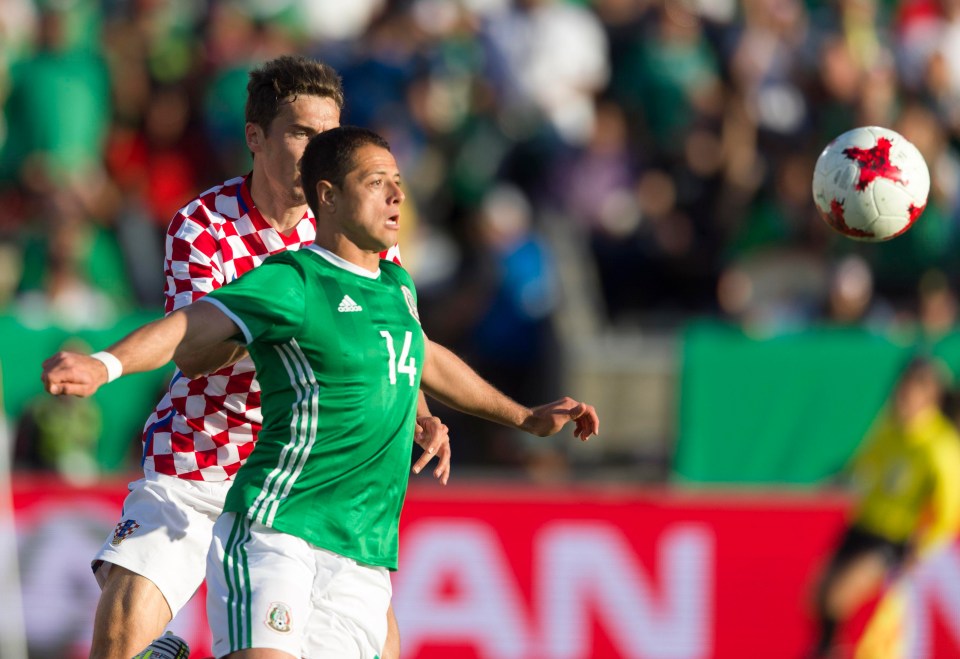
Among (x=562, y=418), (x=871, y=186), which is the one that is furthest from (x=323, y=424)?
(x=871, y=186)

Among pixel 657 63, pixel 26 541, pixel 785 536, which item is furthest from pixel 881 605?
pixel 26 541

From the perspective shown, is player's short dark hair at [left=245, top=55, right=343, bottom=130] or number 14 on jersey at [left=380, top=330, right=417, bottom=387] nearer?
number 14 on jersey at [left=380, top=330, right=417, bottom=387]

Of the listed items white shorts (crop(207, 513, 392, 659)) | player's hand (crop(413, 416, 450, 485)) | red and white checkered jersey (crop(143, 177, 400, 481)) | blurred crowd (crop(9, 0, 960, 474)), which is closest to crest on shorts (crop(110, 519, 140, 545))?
red and white checkered jersey (crop(143, 177, 400, 481))

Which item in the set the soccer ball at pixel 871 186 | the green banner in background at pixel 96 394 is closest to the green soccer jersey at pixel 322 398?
the soccer ball at pixel 871 186

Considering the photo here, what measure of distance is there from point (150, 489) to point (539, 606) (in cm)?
571

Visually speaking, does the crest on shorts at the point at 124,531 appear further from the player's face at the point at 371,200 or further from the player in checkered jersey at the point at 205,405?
the player's face at the point at 371,200

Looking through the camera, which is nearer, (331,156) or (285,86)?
(331,156)

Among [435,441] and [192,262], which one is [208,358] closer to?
[192,262]

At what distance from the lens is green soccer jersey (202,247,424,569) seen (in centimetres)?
524

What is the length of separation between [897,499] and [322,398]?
25.0ft

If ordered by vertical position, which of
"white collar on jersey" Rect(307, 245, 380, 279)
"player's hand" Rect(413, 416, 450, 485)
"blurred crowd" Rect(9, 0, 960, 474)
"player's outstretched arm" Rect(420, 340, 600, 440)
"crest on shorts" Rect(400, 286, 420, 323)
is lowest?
"player's hand" Rect(413, 416, 450, 485)

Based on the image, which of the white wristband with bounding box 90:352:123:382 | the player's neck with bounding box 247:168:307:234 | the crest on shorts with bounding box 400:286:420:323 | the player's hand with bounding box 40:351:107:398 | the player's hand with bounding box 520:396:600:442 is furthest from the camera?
the player's neck with bounding box 247:168:307:234

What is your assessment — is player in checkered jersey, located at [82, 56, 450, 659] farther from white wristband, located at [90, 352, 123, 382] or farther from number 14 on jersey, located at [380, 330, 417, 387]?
white wristband, located at [90, 352, 123, 382]

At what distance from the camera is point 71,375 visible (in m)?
4.55
